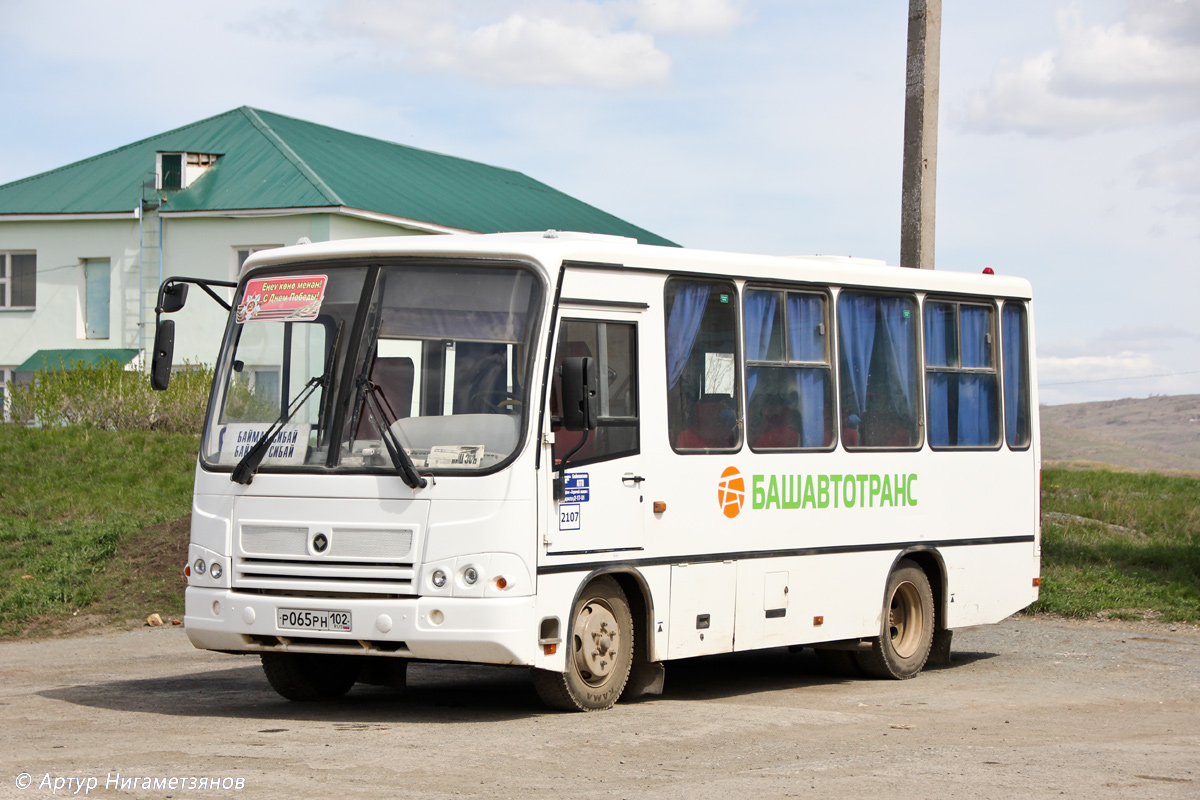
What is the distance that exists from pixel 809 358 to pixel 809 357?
1 centimetres

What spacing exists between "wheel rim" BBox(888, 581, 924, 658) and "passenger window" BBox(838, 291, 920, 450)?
1.20m

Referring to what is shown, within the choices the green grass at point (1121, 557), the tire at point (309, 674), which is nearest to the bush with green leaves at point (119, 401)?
the green grass at point (1121, 557)

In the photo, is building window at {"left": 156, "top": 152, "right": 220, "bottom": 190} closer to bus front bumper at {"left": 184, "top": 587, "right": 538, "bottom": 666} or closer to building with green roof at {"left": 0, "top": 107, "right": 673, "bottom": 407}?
building with green roof at {"left": 0, "top": 107, "right": 673, "bottom": 407}

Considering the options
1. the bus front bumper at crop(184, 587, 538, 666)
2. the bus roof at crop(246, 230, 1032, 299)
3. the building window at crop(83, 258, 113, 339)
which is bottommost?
the bus front bumper at crop(184, 587, 538, 666)

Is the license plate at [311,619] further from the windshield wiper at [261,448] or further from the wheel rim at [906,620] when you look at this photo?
the wheel rim at [906,620]

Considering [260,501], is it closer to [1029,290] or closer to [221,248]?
[1029,290]

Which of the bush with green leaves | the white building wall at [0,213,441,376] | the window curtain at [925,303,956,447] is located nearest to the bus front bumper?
the window curtain at [925,303,956,447]

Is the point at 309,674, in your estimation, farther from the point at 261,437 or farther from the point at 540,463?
the point at 540,463

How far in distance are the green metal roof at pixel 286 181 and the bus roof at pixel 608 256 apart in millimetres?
A: 24243

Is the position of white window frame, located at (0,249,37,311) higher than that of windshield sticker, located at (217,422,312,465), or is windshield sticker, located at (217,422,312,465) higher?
white window frame, located at (0,249,37,311)

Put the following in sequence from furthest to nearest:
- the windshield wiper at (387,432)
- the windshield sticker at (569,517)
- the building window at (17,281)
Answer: the building window at (17,281)
the windshield sticker at (569,517)
the windshield wiper at (387,432)

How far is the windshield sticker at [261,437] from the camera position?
379 inches

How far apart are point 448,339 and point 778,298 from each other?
296 centimetres

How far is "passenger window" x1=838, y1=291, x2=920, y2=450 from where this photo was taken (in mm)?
11953
